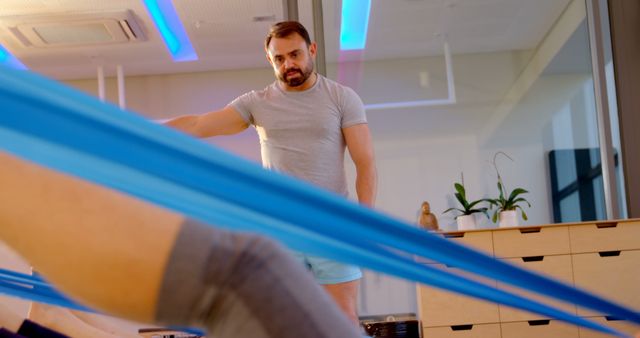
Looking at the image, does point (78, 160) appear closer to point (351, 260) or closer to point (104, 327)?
point (351, 260)

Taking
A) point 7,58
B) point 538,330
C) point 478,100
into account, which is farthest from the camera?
point 7,58

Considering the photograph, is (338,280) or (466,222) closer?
(338,280)

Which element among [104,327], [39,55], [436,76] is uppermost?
[39,55]

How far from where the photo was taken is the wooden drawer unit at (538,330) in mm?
4789

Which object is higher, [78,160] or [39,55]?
[39,55]

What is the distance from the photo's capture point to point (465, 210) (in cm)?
553

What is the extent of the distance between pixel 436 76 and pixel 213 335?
202 inches

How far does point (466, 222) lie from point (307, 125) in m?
2.88

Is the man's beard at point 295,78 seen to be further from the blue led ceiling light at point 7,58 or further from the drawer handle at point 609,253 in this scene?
the blue led ceiling light at point 7,58

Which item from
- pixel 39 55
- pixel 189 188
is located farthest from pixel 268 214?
pixel 39 55

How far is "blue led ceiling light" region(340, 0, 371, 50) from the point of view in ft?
18.9

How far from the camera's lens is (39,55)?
6.79 meters

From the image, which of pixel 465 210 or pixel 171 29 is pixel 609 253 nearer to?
pixel 465 210

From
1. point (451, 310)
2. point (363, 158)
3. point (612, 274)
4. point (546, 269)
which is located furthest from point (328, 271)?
point (612, 274)
